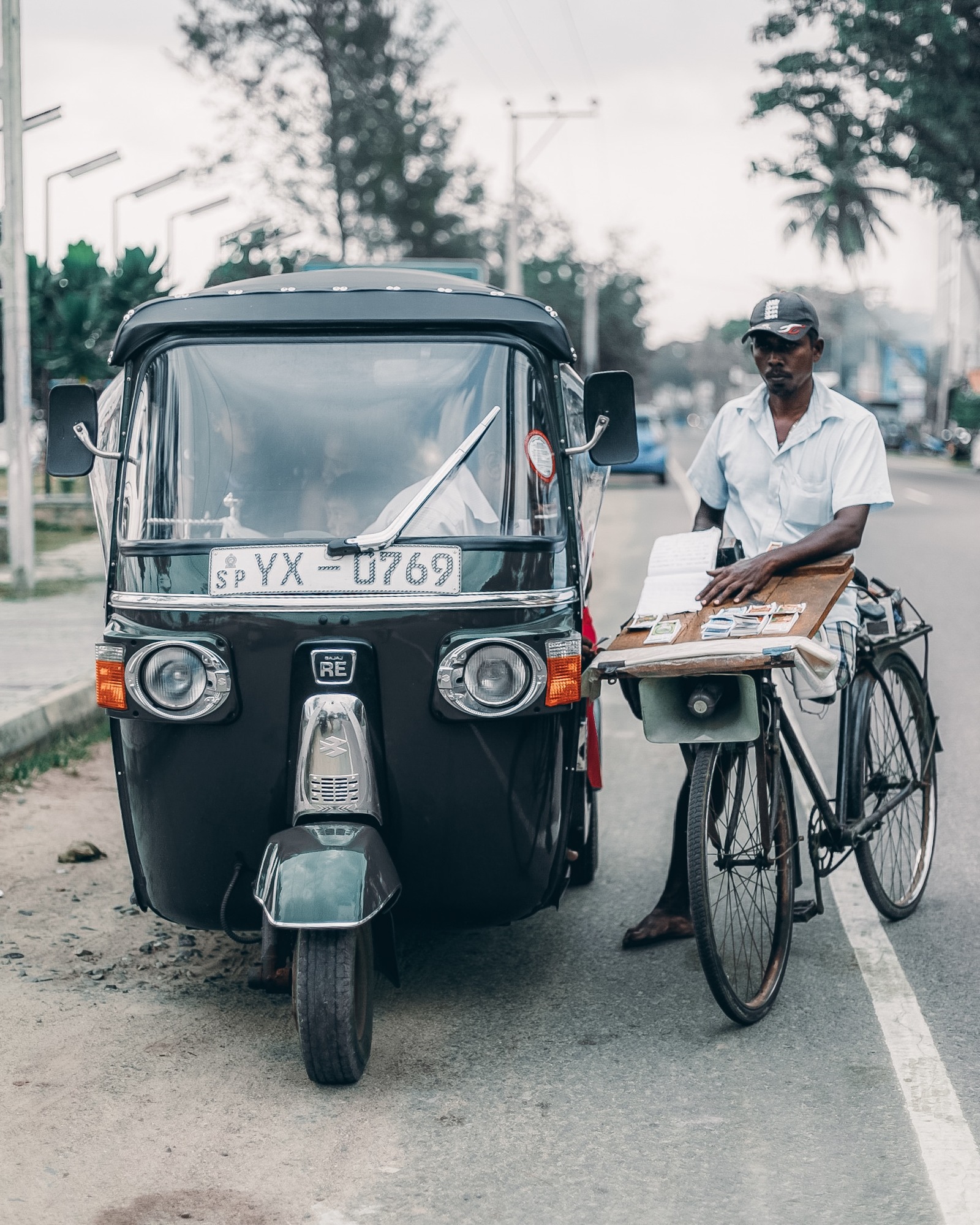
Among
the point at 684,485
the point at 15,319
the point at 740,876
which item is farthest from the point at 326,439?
the point at 684,485

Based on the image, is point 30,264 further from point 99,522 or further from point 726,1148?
point 726,1148

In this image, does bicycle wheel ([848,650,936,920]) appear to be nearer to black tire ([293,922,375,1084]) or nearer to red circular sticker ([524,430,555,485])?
red circular sticker ([524,430,555,485])

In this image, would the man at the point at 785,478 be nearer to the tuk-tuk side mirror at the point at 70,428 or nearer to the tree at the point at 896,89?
the tuk-tuk side mirror at the point at 70,428

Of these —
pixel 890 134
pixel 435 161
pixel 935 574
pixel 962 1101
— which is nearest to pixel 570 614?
pixel 962 1101

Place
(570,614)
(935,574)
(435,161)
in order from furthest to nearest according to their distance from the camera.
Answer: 1. (435,161)
2. (935,574)
3. (570,614)

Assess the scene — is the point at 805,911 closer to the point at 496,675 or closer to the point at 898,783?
the point at 898,783

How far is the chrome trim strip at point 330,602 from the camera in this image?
3.80 metres

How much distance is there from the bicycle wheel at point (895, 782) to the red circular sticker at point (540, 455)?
1.26 metres

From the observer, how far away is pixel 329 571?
3.85 meters

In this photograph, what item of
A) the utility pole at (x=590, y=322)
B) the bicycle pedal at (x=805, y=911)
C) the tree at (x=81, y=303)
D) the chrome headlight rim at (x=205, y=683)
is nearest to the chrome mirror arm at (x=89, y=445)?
the chrome headlight rim at (x=205, y=683)

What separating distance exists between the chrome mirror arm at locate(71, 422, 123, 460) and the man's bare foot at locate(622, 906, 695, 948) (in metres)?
2.14

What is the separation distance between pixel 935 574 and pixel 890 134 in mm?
20454

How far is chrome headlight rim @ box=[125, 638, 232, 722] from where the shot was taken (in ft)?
12.5

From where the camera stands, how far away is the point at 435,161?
138ft
